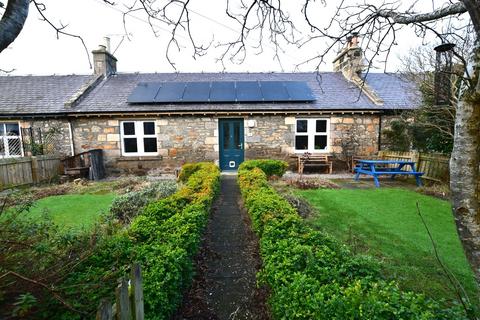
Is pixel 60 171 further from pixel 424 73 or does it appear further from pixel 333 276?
pixel 424 73

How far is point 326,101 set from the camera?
39.6ft

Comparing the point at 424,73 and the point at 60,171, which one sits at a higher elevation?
the point at 424,73

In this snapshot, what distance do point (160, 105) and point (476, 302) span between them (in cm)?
1156

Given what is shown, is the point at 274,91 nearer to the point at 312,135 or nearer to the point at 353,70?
the point at 312,135

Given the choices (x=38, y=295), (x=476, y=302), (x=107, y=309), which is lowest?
(x=476, y=302)

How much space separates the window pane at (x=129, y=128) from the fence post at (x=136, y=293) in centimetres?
1085

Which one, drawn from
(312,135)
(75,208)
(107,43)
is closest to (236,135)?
(312,135)

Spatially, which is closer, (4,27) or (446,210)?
(4,27)

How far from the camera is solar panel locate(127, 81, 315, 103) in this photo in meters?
11.8

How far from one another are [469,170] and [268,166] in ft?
23.4

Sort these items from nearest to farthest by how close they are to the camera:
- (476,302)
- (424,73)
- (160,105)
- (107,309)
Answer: (107,309) → (476,302) → (424,73) → (160,105)

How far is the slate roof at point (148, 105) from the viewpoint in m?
11.3

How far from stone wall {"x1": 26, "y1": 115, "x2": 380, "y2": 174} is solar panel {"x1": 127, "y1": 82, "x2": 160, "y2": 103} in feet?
3.75

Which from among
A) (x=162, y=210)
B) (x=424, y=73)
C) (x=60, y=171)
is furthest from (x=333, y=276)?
(x=60, y=171)
